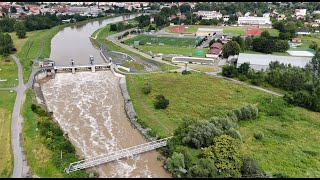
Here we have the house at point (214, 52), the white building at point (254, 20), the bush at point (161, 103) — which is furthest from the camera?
the white building at point (254, 20)

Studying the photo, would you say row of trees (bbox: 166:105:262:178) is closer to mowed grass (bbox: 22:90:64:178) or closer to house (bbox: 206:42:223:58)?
mowed grass (bbox: 22:90:64:178)

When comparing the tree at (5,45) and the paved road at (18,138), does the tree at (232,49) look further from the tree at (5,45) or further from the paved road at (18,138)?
the tree at (5,45)

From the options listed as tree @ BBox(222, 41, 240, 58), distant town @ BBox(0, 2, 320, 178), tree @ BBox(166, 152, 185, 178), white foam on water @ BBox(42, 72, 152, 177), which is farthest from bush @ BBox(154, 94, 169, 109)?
tree @ BBox(222, 41, 240, 58)

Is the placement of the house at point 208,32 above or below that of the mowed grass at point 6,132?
above

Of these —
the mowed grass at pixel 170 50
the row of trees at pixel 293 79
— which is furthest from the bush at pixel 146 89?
the mowed grass at pixel 170 50

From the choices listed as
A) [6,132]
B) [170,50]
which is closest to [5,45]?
[170,50]

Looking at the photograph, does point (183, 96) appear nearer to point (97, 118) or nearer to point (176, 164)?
point (97, 118)

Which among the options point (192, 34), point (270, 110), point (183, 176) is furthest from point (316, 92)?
point (192, 34)

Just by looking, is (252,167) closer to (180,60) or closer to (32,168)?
(32,168)
